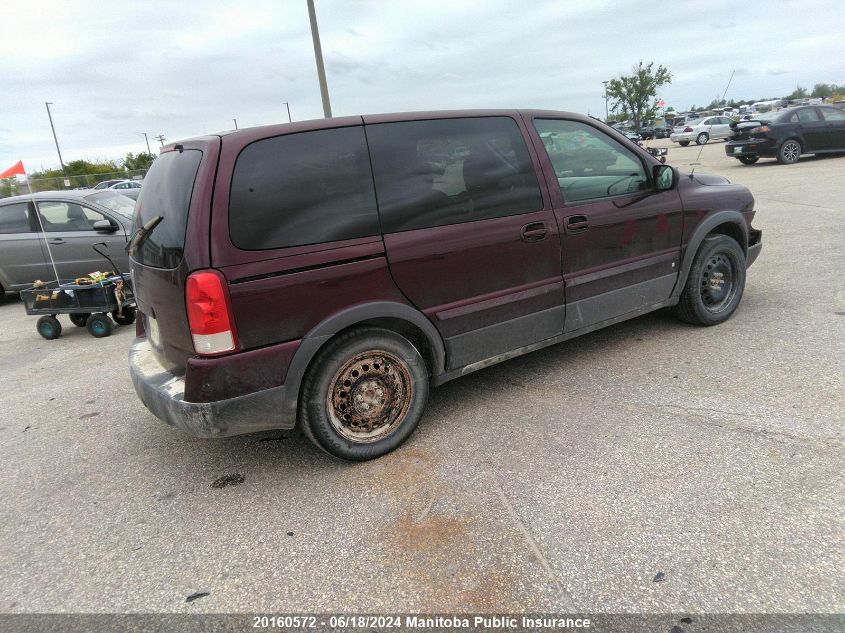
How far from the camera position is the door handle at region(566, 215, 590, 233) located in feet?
11.9

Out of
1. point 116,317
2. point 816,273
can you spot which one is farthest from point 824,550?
point 116,317

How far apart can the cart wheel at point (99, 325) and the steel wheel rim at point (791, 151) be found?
17266 mm

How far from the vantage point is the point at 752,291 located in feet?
17.9

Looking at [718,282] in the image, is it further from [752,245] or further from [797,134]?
[797,134]

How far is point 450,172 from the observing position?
10.8 ft

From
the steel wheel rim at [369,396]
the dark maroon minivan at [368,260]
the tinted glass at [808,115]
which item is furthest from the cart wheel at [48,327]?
the tinted glass at [808,115]

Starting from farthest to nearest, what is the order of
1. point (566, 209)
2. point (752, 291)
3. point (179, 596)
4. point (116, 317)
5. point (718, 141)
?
1. point (718, 141)
2. point (116, 317)
3. point (752, 291)
4. point (566, 209)
5. point (179, 596)

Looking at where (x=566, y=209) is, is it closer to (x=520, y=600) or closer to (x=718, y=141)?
(x=520, y=600)

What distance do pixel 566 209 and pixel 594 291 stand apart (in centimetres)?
61

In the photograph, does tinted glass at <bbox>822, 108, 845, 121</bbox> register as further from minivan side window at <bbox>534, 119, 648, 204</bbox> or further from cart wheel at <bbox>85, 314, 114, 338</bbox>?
cart wheel at <bbox>85, 314, 114, 338</bbox>

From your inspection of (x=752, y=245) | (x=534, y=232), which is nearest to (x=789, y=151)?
(x=752, y=245)

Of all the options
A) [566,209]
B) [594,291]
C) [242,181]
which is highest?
[242,181]

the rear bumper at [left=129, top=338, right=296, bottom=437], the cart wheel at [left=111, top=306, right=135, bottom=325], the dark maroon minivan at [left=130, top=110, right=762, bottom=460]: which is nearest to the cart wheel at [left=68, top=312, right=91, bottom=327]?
the cart wheel at [left=111, top=306, right=135, bottom=325]

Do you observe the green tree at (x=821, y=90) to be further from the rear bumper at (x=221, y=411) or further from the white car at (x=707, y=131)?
the rear bumper at (x=221, y=411)
